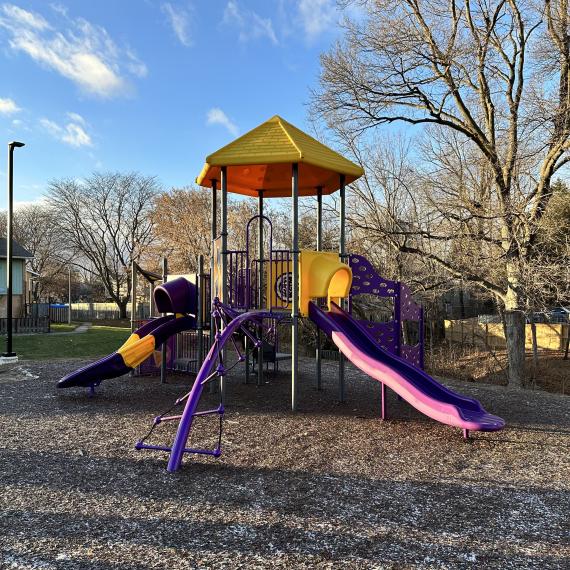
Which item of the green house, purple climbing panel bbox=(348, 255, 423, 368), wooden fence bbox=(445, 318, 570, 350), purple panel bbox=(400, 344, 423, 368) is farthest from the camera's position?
the green house

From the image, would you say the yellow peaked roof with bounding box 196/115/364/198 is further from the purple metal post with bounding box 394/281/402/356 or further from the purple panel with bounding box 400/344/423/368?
the purple panel with bounding box 400/344/423/368

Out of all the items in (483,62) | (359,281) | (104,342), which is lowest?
(104,342)

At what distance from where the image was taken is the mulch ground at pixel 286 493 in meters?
→ 3.11

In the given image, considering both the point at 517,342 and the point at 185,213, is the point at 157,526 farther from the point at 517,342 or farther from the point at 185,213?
the point at 185,213

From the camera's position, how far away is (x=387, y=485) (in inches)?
171

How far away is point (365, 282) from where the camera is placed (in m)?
7.93

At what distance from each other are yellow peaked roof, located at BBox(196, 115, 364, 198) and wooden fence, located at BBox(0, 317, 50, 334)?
65.2 feet

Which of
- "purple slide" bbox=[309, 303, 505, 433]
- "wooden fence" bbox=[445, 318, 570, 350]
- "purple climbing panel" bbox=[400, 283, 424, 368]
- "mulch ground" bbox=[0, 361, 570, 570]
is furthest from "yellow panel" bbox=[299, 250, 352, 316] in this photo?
"wooden fence" bbox=[445, 318, 570, 350]

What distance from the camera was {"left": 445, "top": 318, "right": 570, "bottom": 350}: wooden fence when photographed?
22.2m

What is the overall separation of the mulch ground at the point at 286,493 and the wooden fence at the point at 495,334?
16.6 metres

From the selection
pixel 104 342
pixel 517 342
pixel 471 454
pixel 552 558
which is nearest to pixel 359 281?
pixel 471 454

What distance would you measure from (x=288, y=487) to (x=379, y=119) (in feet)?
44.1

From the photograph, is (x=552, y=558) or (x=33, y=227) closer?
(x=552, y=558)

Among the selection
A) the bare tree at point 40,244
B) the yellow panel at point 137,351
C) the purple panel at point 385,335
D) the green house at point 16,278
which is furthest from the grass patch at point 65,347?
the bare tree at point 40,244
